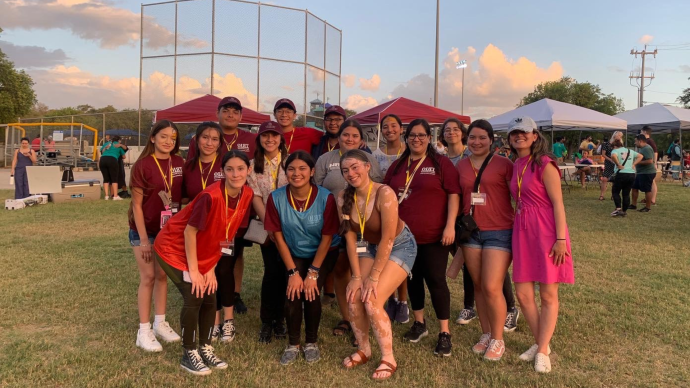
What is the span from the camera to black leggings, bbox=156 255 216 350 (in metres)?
3.18

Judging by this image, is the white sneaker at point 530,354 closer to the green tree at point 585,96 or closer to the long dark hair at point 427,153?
the long dark hair at point 427,153

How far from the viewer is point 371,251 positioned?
3.43 meters

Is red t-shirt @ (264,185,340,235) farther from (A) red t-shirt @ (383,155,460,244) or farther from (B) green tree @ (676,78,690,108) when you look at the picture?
(B) green tree @ (676,78,690,108)

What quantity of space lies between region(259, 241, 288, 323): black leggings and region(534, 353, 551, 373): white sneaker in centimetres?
196

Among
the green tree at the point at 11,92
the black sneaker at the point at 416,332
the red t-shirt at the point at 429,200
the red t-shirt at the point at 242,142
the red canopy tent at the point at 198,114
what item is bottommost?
the black sneaker at the point at 416,332

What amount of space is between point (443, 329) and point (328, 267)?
1008mm

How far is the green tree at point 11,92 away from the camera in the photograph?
37562 mm

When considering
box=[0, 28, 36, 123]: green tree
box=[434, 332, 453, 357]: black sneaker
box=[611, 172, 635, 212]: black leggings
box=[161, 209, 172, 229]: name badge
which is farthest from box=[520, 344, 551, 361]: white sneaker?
box=[0, 28, 36, 123]: green tree

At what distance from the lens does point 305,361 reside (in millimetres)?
3379

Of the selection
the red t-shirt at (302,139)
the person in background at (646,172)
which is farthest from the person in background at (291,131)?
the person in background at (646,172)

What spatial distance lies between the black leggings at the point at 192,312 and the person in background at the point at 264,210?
52 cm

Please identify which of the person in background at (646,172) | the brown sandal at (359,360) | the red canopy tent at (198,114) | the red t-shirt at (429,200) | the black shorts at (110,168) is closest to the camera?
the brown sandal at (359,360)

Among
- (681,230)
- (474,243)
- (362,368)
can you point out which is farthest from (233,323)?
(681,230)

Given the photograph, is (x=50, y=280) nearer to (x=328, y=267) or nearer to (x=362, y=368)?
(x=328, y=267)
